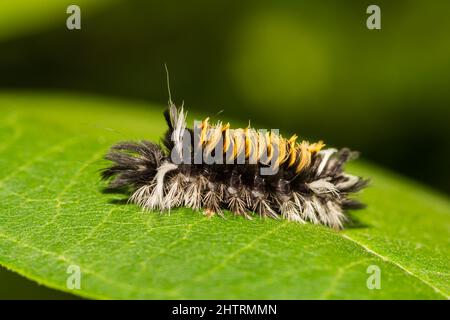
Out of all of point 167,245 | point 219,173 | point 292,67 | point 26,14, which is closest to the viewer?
point 167,245

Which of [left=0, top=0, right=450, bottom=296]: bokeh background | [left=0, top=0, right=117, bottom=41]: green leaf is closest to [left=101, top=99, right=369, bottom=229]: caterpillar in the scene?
[left=0, top=0, right=117, bottom=41]: green leaf

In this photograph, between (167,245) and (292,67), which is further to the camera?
(292,67)

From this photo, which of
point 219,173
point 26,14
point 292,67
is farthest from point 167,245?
point 292,67

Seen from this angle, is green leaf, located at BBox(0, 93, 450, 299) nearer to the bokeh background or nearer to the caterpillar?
the caterpillar

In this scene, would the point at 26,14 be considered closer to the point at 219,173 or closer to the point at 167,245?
the point at 219,173

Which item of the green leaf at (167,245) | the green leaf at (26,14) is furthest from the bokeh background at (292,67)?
the green leaf at (167,245)

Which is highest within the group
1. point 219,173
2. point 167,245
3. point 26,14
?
point 26,14

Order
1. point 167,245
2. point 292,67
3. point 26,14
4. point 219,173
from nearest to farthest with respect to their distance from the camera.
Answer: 1. point 167,245
2. point 219,173
3. point 26,14
4. point 292,67
